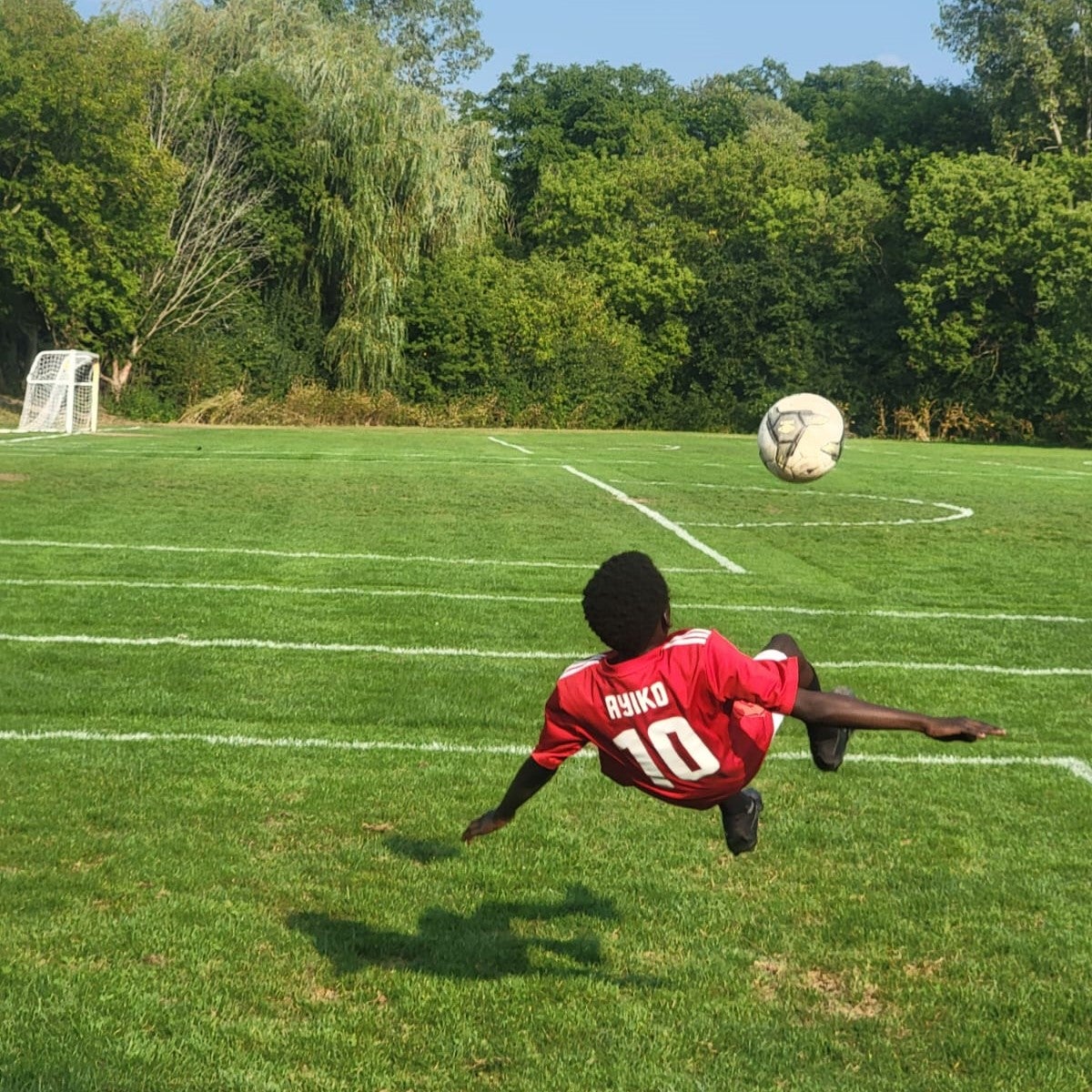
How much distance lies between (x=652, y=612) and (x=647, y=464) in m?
24.2

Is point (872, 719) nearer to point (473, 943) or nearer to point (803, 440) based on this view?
point (473, 943)

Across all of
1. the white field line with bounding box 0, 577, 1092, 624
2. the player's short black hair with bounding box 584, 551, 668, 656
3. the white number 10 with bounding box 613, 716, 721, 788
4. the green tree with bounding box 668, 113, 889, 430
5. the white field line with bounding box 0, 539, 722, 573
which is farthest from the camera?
the green tree with bounding box 668, 113, 889, 430

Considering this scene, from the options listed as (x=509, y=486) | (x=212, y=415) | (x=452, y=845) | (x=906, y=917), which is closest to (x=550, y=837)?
(x=452, y=845)

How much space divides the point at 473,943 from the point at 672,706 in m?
1.34

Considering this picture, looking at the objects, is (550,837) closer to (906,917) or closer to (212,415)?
(906,917)

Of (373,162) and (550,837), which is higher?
(373,162)

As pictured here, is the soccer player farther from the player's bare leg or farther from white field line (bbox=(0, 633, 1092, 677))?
white field line (bbox=(0, 633, 1092, 677))

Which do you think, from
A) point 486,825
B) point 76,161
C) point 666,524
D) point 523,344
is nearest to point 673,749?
point 486,825

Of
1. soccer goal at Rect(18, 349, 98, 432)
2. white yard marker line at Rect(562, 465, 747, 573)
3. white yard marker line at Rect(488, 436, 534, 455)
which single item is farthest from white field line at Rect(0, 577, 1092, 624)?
soccer goal at Rect(18, 349, 98, 432)

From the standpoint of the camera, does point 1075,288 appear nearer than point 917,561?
No

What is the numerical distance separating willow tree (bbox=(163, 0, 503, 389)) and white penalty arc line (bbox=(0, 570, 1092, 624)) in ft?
111

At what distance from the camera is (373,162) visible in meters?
44.1

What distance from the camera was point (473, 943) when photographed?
4.70m

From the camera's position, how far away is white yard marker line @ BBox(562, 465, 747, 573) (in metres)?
14.0
